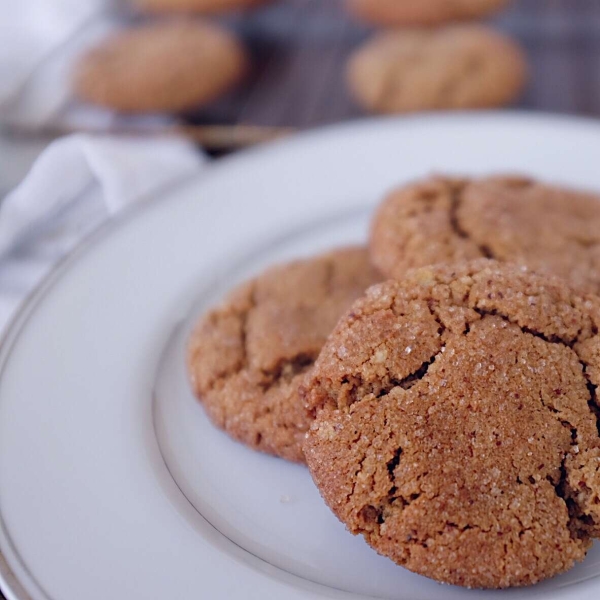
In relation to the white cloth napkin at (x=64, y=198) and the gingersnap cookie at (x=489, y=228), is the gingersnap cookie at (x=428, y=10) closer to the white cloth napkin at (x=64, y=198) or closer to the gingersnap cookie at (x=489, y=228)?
the white cloth napkin at (x=64, y=198)

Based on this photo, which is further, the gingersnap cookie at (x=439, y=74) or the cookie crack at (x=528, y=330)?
the gingersnap cookie at (x=439, y=74)

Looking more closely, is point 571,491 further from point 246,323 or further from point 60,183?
point 60,183

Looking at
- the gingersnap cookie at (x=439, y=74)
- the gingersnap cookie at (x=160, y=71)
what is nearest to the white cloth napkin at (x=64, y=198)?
the gingersnap cookie at (x=160, y=71)

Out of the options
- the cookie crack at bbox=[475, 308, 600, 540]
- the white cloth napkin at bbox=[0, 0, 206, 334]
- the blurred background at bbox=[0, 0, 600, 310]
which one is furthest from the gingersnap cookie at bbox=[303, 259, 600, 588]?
the blurred background at bbox=[0, 0, 600, 310]

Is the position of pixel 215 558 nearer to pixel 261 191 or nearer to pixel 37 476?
pixel 37 476

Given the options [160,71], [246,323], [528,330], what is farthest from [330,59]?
[528,330]

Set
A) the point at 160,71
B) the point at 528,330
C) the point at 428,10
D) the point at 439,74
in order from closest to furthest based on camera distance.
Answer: the point at 528,330 < the point at 439,74 < the point at 160,71 < the point at 428,10
